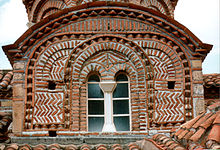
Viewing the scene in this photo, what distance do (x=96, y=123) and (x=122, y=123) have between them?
657 mm

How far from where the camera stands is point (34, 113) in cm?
Answer: 818

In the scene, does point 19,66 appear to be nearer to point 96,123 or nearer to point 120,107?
point 96,123

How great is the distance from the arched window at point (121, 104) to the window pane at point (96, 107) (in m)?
0.33

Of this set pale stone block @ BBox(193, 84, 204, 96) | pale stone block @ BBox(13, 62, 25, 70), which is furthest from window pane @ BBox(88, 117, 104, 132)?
pale stone block @ BBox(193, 84, 204, 96)

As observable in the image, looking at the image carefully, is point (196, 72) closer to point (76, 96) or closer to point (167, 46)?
point (167, 46)

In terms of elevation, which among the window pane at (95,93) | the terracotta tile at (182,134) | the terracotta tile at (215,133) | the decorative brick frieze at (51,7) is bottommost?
the terracotta tile at (182,134)

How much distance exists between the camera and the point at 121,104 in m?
8.64

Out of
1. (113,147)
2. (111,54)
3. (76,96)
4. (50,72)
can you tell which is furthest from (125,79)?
(113,147)

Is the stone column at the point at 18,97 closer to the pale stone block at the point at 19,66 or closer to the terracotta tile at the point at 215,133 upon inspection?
the pale stone block at the point at 19,66

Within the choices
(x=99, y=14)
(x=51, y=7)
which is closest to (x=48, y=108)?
(x=99, y=14)

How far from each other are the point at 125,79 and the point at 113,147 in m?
2.50

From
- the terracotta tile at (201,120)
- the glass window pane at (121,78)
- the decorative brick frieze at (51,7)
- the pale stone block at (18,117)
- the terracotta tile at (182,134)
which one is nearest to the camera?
the terracotta tile at (201,120)

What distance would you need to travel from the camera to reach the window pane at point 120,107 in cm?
858

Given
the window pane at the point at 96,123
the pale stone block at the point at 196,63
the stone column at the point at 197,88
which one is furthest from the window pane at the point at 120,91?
the pale stone block at the point at 196,63
